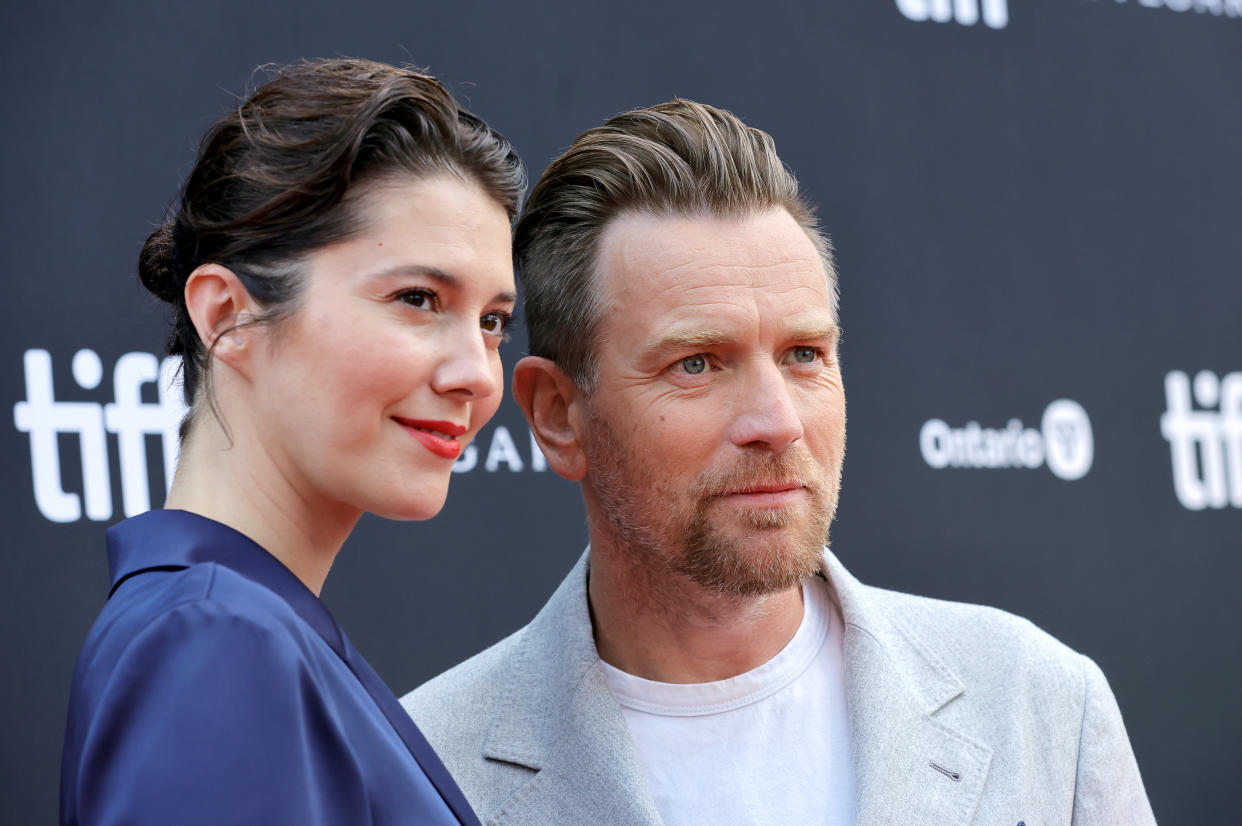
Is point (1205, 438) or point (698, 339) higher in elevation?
point (698, 339)

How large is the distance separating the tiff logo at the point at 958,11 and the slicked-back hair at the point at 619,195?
3.81ft

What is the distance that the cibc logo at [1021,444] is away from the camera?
2.90 m

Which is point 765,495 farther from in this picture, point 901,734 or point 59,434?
point 59,434

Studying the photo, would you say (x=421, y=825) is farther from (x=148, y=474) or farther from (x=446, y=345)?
(x=148, y=474)

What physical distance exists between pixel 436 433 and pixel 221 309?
0.77ft

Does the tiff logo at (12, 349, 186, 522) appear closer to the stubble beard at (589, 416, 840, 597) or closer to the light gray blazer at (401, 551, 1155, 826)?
the light gray blazer at (401, 551, 1155, 826)

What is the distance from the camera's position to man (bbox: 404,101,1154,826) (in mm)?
1725

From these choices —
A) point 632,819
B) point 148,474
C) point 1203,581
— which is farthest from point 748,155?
point 1203,581

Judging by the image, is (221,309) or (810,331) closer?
(221,309)

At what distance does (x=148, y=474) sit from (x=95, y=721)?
50.0 inches

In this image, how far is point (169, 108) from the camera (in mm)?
2281

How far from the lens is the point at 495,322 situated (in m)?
1.40

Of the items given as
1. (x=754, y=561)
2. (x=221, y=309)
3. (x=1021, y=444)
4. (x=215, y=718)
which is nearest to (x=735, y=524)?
(x=754, y=561)

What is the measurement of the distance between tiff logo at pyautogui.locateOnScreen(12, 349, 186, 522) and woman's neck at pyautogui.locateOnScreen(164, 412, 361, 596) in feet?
2.63
